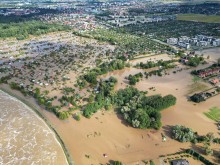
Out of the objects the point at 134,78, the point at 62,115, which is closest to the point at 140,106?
the point at 62,115

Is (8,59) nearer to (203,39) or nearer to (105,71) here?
(105,71)

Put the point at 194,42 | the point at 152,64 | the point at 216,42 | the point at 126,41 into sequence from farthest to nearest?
the point at 126,41, the point at 194,42, the point at 216,42, the point at 152,64

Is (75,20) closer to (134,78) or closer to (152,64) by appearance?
(152,64)

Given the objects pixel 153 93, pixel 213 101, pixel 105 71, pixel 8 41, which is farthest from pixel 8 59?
pixel 213 101

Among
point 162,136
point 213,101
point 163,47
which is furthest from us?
point 163,47

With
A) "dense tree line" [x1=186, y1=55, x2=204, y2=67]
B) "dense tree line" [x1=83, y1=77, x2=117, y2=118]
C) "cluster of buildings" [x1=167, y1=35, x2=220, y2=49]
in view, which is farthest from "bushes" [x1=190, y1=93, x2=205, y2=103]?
"cluster of buildings" [x1=167, y1=35, x2=220, y2=49]

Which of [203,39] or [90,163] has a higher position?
[203,39]

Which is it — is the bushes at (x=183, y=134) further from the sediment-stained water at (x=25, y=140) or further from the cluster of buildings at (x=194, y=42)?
the cluster of buildings at (x=194, y=42)
